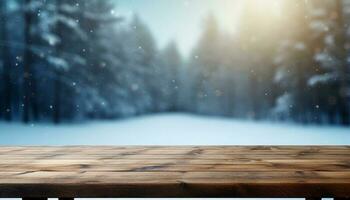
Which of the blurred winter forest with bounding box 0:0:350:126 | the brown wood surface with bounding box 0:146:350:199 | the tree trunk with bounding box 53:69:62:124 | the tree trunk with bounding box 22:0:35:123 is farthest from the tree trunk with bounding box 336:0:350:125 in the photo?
the brown wood surface with bounding box 0:146:350:199

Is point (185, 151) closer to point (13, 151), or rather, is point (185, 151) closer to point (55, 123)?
point (13, 151)

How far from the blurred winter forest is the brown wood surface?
55.1 ft

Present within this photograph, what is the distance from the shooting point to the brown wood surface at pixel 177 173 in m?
1.45

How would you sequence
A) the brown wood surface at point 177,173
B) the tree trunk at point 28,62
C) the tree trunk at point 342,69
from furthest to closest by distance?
the tree trunk at point 28,62
the tree trunk at point 342,69
the brown wood surface at point 177,173

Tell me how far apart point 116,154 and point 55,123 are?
17441 millimetres

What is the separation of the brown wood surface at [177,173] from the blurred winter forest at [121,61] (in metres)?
16.8

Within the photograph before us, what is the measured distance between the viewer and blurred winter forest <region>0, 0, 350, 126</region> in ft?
61.1

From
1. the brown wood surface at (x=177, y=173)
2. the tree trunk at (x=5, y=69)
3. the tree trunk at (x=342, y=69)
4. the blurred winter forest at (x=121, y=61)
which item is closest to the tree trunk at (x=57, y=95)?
the blurred winter forest at (x=121, y=61)

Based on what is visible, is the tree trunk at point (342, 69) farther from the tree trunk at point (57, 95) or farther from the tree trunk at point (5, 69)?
the tree trunk at point (5, 69)

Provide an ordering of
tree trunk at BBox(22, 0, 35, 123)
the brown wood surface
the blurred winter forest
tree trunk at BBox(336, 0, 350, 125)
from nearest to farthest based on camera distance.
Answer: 1. the brown wood surface
2. tree trunk at BBox(336, 0, 350, 125)
3. the blurred winter forest
4. tree trunk at BBox(22, 0, 35, 123)

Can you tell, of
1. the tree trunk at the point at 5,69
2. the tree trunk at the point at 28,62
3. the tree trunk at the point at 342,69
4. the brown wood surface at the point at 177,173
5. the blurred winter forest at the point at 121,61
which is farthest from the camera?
the tree trunk at the point at 5,69

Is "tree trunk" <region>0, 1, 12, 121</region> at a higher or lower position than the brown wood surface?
higher

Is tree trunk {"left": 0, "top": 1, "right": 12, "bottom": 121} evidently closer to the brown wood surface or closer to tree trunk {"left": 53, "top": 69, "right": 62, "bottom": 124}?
tree trunk {"left": 53, "top": 69, "right": 62, "bottom": 124}

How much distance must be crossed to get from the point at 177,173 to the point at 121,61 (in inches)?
1010
